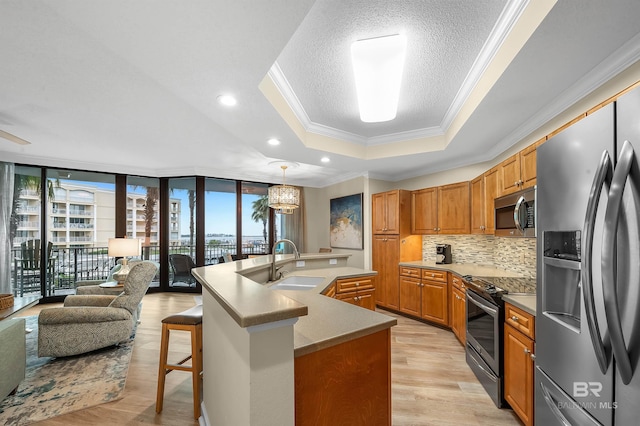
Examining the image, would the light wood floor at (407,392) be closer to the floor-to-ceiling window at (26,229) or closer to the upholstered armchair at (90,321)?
the upholstered armchair at (90,321)

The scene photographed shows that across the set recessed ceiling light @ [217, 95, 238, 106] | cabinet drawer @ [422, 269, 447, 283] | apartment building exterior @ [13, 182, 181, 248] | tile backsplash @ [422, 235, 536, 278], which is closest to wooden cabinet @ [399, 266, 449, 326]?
cabinet drawer @ [422, 269, 447, 283]

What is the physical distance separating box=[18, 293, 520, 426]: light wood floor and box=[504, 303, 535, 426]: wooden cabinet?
20 cm

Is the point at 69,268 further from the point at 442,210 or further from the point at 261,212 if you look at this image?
the point at 442,210

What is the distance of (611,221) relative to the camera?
1027 mm

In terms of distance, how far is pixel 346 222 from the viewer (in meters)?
5.90

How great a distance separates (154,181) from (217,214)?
1488mm

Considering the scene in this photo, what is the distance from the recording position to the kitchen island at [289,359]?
3.28 ft

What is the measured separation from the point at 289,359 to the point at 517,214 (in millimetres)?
2263

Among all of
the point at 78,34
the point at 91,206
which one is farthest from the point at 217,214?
the point at 78,34

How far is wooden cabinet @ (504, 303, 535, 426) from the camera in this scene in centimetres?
184

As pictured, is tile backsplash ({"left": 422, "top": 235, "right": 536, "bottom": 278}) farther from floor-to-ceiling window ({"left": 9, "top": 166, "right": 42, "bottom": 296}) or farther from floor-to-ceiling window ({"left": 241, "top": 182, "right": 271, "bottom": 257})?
floor-to-ceiling window ({"left": 9, "top": 166, "right": 42, "bottom": 296})

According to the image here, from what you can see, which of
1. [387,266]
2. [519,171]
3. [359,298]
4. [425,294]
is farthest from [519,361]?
[387,266]

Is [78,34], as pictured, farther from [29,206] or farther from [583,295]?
[29,206]
